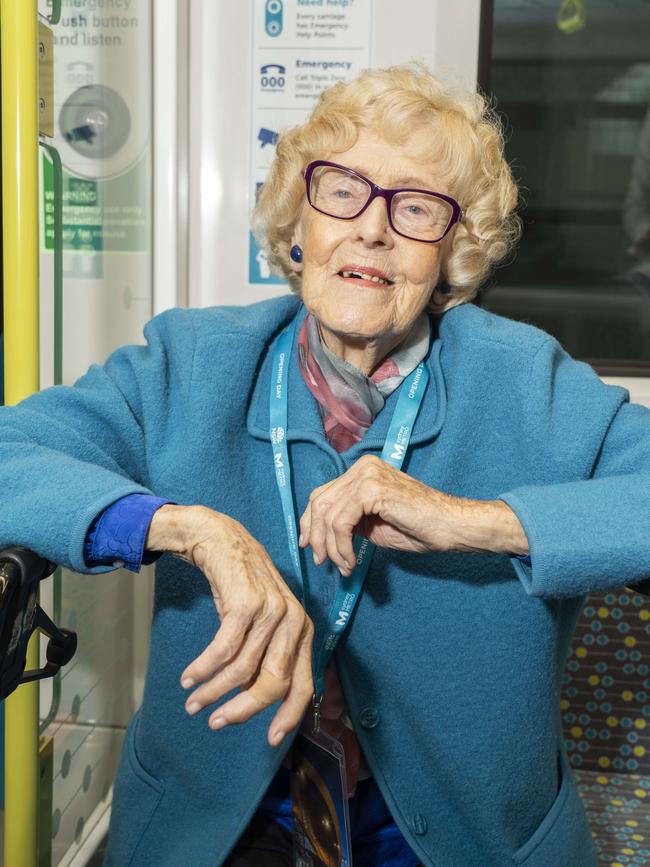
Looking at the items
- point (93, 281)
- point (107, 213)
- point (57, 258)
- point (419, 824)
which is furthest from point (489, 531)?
point (107, 213)

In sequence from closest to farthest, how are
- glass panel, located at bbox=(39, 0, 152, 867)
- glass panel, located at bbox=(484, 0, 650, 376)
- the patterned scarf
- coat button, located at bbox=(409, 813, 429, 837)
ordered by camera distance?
coat button, located at bbox=(409, 813, 429, 837)
the patterned scarf
glass panel, located at bbox=(39, 0, 152, 867)
glass panel, located at bbox=(484, 0, 650, 376)

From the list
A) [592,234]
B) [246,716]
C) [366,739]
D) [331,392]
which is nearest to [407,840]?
[366,739]

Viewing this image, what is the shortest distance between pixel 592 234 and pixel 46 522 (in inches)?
142

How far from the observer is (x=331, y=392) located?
4.63 ft

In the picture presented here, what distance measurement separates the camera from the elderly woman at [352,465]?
1310 millimetres

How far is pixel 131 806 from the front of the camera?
140 cm

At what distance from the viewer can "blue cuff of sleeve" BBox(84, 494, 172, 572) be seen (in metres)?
1.06

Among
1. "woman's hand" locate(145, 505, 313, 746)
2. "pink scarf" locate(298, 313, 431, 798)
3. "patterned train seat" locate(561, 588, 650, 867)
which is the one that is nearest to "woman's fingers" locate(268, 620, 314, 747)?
"woman's hand" locate(145, 505, 313, 746)

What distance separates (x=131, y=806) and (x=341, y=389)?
710 millimetres

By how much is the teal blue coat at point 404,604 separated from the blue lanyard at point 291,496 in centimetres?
2

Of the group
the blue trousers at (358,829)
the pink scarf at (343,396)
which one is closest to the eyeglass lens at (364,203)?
the pink scarf at (343,396)

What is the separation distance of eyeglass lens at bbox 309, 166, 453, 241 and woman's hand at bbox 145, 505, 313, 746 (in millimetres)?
581

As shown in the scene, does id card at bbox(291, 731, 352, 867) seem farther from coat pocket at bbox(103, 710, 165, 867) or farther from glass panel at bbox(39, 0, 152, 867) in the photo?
glass panel at bbox(39, 0, 152, 867)

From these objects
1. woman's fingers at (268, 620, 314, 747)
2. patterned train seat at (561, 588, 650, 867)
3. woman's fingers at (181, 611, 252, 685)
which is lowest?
patterned train seat at (561, 588, 650, 867)
